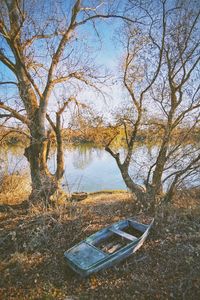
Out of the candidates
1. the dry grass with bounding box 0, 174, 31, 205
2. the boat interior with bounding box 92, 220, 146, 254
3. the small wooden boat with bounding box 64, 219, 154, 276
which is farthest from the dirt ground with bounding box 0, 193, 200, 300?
the dry grass with bounding box 0, 174, 31, 205

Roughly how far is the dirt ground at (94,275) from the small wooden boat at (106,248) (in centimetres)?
15

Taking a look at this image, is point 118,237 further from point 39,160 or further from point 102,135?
point 102,135

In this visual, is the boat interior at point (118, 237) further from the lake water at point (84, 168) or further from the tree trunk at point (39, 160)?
the lake water at point (84, 168)

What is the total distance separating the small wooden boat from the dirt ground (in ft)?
0.49

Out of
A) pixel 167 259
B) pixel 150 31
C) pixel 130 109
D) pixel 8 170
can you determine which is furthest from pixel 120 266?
pixel 8 170

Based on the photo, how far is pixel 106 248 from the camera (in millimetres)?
5051

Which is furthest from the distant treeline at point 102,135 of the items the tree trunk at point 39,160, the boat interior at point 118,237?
Answer: the boat interior at point 118,237

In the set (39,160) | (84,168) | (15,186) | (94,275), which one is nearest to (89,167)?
(84,168)

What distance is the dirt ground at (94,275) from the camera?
3.87 m

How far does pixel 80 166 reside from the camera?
20594mm

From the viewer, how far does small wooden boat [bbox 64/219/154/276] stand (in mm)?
4305

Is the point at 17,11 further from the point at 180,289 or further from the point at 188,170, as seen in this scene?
the point at 180,289

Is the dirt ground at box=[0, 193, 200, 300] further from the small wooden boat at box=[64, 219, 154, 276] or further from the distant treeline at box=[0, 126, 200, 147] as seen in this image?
the distant treeline at box=[0, 126, 200, 147]

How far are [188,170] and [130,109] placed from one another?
8.67 ft
